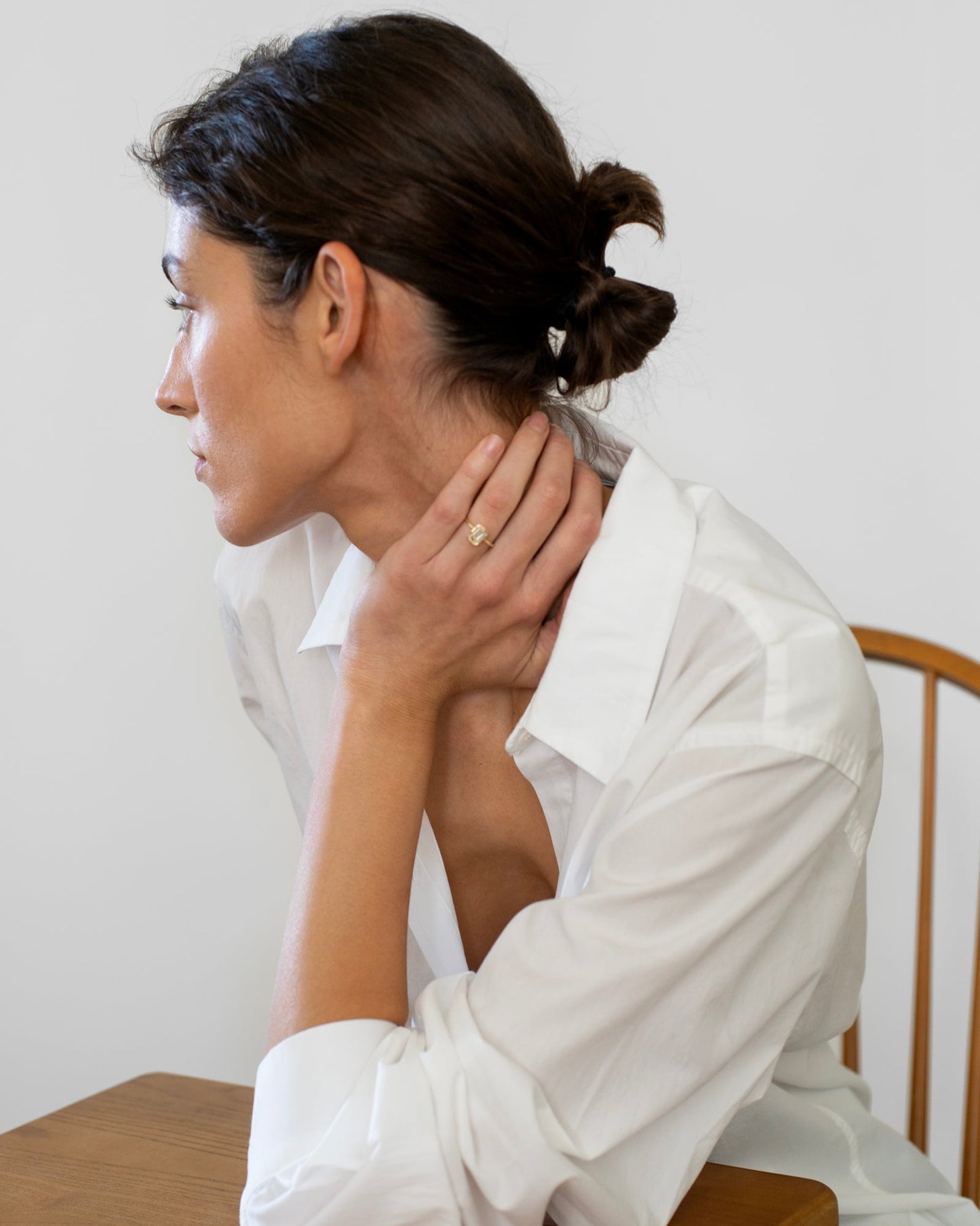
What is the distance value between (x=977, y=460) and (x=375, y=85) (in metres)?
0.91

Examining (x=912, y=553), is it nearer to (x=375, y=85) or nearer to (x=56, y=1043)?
(x=375, y=85)

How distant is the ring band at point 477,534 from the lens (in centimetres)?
85

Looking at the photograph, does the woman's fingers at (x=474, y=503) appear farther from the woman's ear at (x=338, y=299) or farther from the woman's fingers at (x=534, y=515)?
the woman's ear at (x=338, y=299)

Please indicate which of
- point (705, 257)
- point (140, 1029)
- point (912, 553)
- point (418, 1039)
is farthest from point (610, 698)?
point (140, 1029)

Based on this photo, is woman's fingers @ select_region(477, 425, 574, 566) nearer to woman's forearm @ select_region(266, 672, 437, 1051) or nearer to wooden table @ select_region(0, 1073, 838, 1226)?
woman's forearm @ select_region(266, 672, 437, 1051)

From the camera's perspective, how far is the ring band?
2.80ft

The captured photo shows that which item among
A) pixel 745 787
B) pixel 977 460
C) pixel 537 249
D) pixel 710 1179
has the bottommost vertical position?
pixel 710 1179

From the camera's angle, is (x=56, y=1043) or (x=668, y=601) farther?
(x=56, y=1043)

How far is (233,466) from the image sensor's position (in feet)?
2.96

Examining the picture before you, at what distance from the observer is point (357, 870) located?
0.79 meters

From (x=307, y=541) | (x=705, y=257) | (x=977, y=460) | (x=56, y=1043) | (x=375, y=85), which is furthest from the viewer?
(x=56, y=1043)

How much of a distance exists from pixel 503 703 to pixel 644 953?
353 mm

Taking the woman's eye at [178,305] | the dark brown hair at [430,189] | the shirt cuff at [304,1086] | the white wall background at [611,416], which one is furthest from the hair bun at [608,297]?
the white wall background at [611,416]

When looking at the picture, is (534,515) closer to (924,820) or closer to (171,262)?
(171,262)
